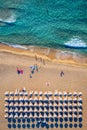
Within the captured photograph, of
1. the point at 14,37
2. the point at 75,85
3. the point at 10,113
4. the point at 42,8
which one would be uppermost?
the point at 42,8

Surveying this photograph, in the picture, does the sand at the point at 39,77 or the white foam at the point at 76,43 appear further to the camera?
the white foam at the point at 76,43

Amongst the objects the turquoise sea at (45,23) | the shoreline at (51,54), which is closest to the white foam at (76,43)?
the turquoise sea at (45,23)

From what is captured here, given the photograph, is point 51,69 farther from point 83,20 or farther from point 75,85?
point 83,20

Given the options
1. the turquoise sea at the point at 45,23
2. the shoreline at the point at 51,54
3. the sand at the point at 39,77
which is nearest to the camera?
the sand at the point at 39,77

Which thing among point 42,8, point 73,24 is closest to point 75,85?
point 73,24

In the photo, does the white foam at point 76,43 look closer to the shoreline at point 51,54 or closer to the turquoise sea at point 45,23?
the turquoise sea at point 45,23

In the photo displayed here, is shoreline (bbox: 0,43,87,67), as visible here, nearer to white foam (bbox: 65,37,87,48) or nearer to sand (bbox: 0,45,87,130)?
sand (bbox: 0,45,87,130)

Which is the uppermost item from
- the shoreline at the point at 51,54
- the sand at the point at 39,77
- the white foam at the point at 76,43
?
the white foam at the point at 76,43
